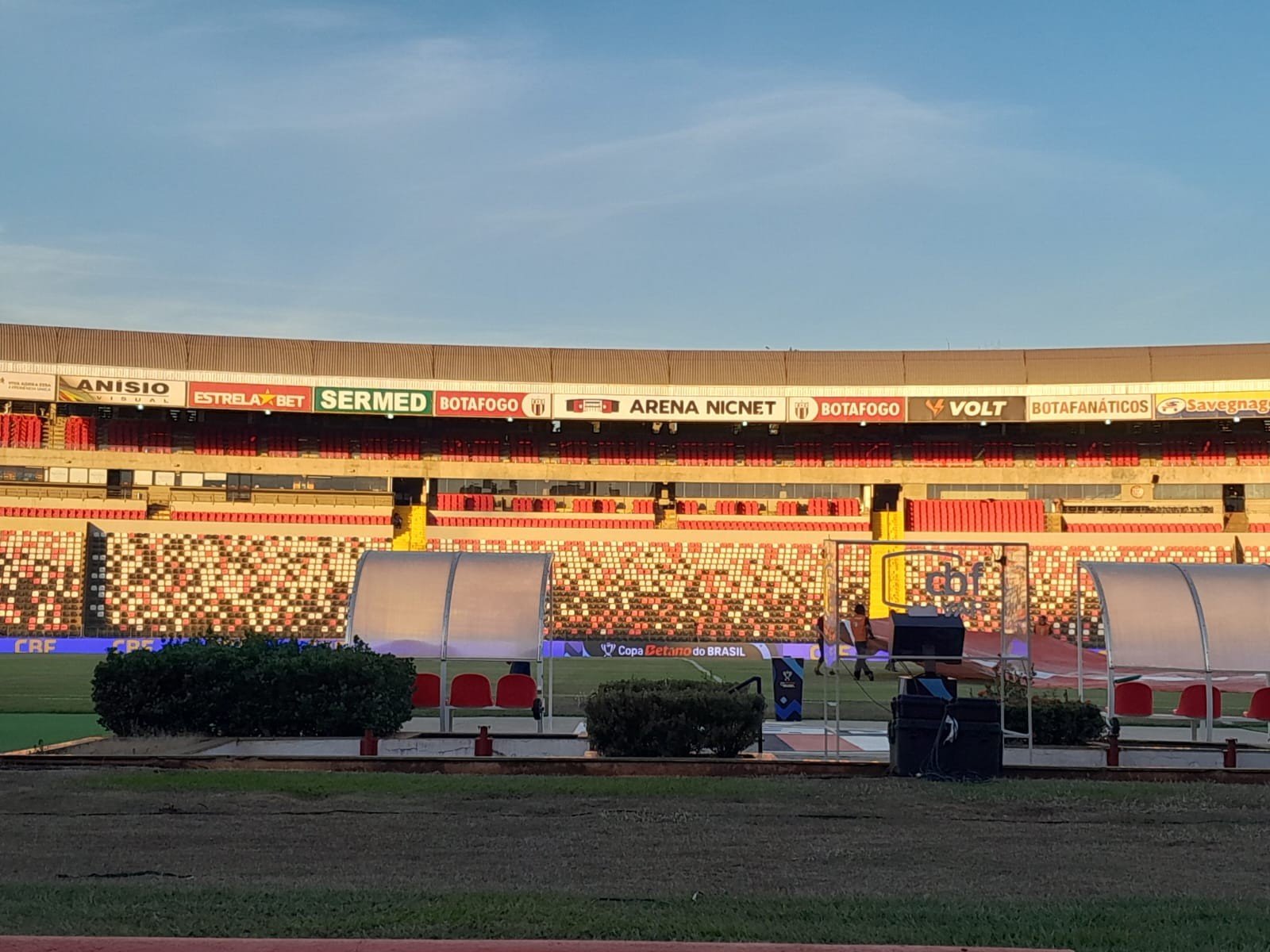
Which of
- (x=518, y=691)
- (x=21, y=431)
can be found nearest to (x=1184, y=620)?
(x=518, y=691)

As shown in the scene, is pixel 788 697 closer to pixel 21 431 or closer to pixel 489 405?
pixel 489 405

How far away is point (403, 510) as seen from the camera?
207 ft

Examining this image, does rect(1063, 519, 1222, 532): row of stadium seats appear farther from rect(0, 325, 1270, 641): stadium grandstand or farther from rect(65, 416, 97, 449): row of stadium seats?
rect(65, 416, 97, 449): row of stadium seats

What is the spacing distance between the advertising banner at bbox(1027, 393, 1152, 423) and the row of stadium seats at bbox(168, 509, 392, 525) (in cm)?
2998

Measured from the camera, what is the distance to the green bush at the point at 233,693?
19.0 m

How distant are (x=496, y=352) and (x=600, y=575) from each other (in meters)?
12.0

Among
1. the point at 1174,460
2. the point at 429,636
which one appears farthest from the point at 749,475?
the point at 429,636

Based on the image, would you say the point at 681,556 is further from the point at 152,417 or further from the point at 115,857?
the point at 115,857

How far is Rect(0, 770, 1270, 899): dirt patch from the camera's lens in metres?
9.48

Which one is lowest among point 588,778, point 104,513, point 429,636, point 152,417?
point 588,778

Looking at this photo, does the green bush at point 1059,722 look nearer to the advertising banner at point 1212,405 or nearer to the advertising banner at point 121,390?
the advertising banner at point 1212,405

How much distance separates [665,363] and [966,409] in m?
13.9

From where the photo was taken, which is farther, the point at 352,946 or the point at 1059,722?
the point at 1059,722

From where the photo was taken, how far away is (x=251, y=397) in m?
60.4
